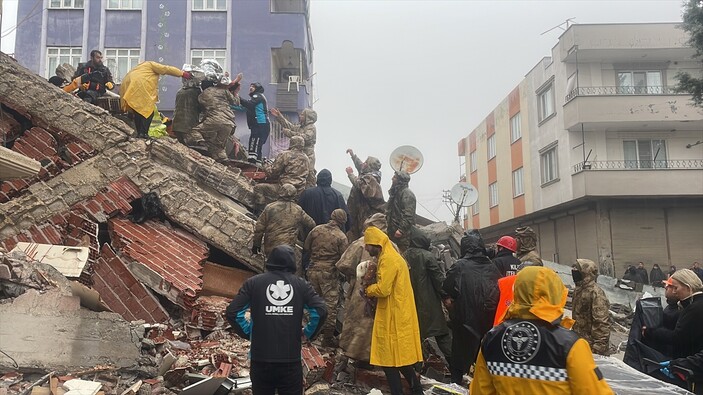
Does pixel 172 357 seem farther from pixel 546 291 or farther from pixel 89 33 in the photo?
pixel 89 33

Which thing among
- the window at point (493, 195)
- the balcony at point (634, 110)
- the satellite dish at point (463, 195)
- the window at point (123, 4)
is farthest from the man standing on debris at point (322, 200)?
the window at point (493, 195)

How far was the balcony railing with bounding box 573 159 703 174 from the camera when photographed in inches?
848

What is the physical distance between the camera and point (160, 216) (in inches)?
322

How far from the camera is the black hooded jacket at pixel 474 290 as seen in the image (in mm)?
5602

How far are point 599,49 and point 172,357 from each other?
21.2 m

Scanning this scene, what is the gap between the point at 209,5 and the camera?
2356 cm

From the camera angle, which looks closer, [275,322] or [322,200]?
[275,322]

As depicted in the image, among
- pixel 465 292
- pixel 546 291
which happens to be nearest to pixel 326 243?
pixel 465 292

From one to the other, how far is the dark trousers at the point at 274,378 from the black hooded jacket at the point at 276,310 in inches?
2.8

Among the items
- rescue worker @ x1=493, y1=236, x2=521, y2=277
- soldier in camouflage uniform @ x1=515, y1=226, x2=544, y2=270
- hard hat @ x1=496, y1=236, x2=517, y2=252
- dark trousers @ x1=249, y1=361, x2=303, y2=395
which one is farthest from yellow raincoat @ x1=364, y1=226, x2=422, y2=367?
soldier in camouflage uniform @ x1=515, y1=226, x2=544, y2=270

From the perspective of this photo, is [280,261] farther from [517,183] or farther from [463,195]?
[517,183]

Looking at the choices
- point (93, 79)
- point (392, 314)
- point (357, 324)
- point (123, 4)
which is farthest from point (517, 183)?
point (392, 314)

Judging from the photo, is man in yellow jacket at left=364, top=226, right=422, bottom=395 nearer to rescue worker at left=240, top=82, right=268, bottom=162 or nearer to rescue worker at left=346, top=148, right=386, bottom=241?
rescue worker at left=346, top=148, right=386, bottom=241

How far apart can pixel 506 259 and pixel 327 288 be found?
223 centimetres
